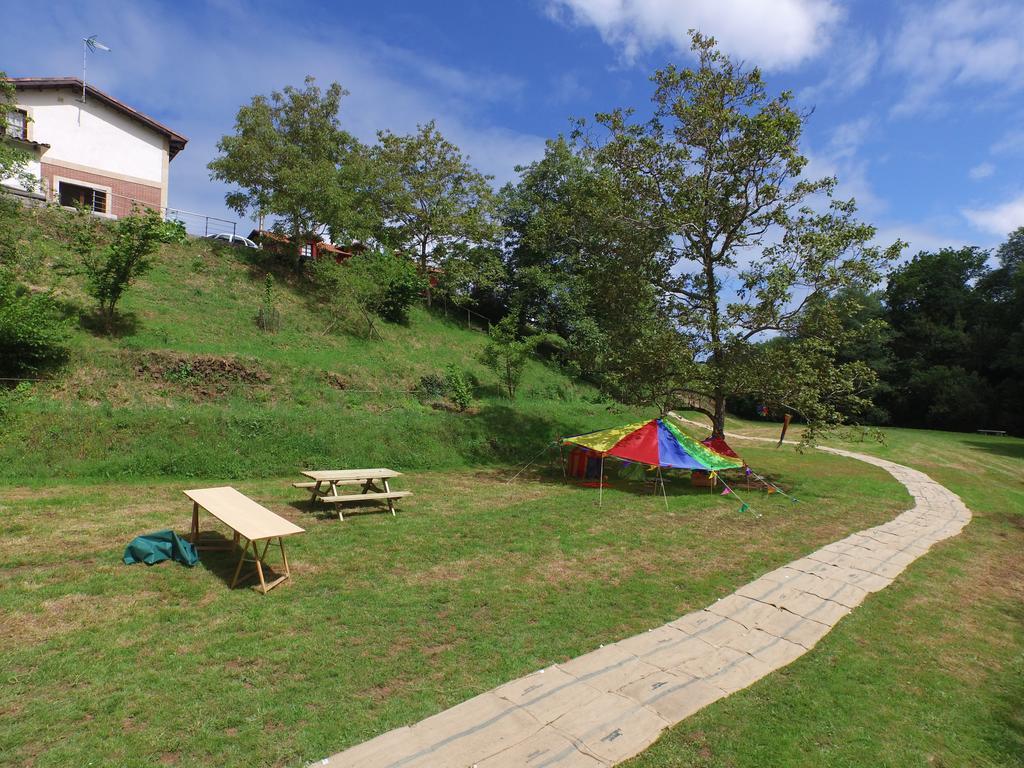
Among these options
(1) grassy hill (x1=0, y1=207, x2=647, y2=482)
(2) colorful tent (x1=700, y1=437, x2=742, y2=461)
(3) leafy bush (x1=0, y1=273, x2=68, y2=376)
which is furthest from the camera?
(2) colorful tent (x1=700, y1=437, x2=742, y2=461)

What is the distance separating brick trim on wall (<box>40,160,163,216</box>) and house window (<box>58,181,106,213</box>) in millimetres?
262

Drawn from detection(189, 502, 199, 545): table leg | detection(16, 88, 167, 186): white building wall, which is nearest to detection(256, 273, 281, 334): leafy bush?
detection(16, 88, 167, 186): white building wall

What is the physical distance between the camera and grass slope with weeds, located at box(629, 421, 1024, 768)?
14.7 feet

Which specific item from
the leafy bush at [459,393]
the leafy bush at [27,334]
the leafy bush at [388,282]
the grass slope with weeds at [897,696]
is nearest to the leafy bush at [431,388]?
the leafy bush at [459,393]

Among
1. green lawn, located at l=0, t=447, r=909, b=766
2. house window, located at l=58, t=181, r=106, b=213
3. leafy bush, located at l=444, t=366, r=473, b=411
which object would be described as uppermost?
house window, located at l=58, t=181, r=106, b=213

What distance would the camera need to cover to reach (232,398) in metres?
15.9

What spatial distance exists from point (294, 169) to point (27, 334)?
16.0 metres

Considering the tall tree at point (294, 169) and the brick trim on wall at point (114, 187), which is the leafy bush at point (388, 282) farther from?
the brick trim on wall at point (114, 187)

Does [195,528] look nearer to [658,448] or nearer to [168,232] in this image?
[658,448]

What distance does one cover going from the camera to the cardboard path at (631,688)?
416 centimetres

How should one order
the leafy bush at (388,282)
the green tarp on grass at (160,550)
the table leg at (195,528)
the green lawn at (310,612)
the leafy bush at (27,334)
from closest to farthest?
the green lawn at (310,612) → the green tarp on grass at (160,550) → the table leg at (195,528) → the leafy bush at (27,334) → the leafy bush at (388,282)

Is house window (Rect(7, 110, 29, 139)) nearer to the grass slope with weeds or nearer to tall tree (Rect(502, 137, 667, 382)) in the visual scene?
tall tree (Rect(502, 137, 667, 382))

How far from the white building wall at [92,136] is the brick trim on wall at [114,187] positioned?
344mm

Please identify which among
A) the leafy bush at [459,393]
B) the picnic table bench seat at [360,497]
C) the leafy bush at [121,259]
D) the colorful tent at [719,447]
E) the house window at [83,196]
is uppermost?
the house window at [83,196]
